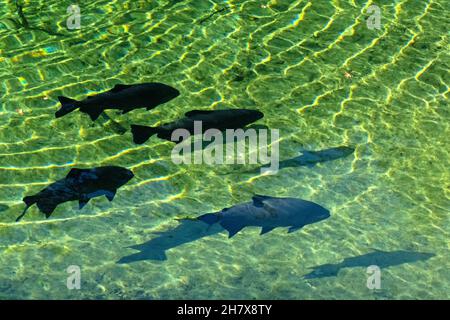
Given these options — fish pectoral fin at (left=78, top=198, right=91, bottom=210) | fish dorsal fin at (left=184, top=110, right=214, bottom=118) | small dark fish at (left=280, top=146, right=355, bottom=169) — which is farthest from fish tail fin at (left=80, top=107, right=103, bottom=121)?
small dark fish at (left=280, top=146, right=355, bottom=169)

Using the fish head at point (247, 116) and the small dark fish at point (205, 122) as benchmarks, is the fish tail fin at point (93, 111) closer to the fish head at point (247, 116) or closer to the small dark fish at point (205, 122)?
the small dark fish at point (205, 122)

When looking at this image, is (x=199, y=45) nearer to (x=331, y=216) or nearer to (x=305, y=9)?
(x=305, y=9)

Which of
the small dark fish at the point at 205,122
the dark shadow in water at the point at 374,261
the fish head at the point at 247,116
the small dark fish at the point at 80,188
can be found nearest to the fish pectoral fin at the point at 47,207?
the small dark fish at the point at 80,188

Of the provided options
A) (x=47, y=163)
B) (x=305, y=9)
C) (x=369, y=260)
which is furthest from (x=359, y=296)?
(x=305, y=9)

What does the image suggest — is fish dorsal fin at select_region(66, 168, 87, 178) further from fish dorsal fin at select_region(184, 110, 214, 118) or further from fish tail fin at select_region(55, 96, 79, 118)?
fish dorsal fin at select_region(184, 110, 214, 118)

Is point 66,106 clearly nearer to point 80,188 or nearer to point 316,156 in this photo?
point 80,188
